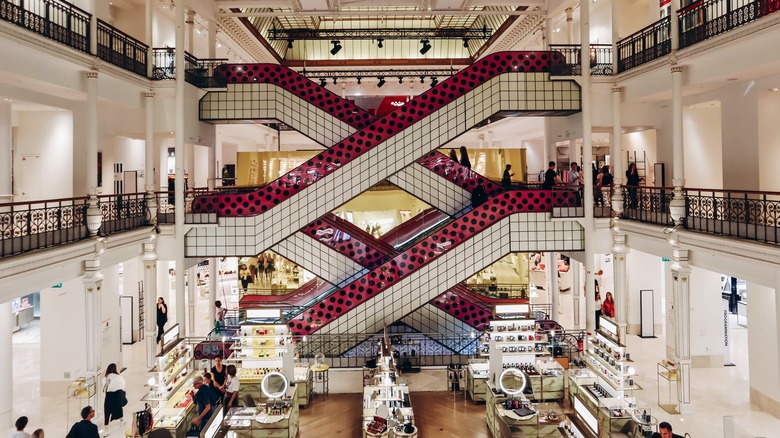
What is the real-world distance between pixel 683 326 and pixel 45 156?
14.7 m

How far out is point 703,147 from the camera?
50.1 feet

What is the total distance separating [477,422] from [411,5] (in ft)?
39.7

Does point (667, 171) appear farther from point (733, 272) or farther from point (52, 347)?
point (52, 347)

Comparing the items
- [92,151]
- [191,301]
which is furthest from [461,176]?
[191,301]

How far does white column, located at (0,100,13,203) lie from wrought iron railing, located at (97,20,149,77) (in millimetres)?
2173

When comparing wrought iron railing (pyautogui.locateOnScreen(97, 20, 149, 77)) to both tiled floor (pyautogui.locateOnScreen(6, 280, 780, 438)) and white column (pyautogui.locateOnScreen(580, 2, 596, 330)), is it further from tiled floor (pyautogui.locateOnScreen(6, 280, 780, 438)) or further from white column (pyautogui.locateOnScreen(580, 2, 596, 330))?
white column (pyautogui.locateOnScreen(580, 2, 596, 330))

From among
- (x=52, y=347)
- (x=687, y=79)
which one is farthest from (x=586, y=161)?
(x=52, y=347)

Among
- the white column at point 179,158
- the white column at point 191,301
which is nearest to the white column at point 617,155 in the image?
the white column at point 179,158

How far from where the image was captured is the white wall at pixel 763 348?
11078 mm

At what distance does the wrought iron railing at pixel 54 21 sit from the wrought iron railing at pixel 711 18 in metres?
11.6

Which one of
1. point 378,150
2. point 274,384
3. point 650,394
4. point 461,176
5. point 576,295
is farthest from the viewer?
point 576,295

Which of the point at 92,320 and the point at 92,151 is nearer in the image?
the point at 92,320

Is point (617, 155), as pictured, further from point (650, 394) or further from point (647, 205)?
point (650, 394)

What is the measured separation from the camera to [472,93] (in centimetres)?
1411
